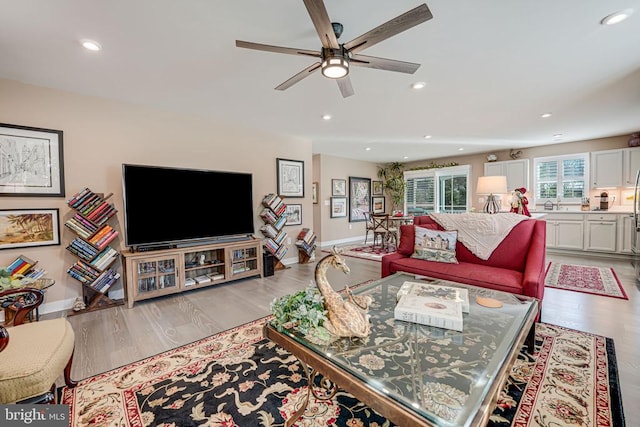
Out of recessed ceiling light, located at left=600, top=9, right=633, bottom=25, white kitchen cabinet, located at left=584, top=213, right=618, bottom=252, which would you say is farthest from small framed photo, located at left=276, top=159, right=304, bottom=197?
A: white kitchen cabinet, located at left=584, top=213, right=618, bottom=252

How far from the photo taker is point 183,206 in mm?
3447

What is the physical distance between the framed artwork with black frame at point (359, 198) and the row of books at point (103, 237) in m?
5.74

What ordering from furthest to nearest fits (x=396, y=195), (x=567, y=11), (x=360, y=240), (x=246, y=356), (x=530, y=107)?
(x=396, y=195) < (x=360, y=240) < (x=530, y=107) < (x=246, y=356) < (x=567, y=11)

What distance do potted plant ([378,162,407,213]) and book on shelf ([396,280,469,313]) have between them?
6.59 m

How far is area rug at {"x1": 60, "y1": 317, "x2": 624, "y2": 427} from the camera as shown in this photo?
1.43 m

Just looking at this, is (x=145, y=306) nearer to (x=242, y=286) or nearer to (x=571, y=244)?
(x=242, y=286)

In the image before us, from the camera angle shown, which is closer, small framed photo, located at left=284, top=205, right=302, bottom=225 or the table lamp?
the table lamp

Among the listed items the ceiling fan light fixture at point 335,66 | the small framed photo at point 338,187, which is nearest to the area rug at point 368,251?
the small framed photo at point 338,187

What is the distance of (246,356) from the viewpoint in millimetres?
2016

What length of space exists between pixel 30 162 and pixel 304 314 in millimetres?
3333

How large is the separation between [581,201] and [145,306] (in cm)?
809

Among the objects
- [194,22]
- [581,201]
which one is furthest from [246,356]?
[581,201]

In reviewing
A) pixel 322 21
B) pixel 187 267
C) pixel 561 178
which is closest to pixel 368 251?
pixel 187 267

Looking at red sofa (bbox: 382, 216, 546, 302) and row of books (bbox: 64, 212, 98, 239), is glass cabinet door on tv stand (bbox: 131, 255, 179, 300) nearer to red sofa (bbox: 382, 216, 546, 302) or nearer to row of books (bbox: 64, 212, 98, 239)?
row of books (bbox: 64, 212, 98, 239)
